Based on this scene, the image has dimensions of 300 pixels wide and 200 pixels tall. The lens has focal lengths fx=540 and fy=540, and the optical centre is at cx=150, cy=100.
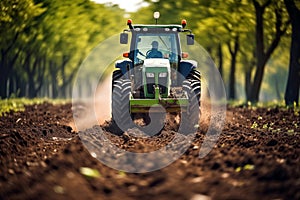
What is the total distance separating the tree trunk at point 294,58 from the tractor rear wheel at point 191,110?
10.3m

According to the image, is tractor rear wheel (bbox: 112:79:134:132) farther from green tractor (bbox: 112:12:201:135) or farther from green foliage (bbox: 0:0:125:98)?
green foliage (bbox: 0:0:125:98)

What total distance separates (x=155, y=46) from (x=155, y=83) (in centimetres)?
146

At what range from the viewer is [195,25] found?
39156 millimetres

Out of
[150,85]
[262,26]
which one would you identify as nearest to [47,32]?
[262,26]

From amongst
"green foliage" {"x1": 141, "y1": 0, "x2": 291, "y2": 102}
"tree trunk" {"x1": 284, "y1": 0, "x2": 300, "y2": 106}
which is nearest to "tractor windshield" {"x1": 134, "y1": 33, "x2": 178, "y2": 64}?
"tree trunk" {"x1": 284, "y1": 0, "x2": 300, "y2": 106}

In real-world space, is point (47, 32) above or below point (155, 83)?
above

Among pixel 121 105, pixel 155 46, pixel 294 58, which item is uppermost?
pixel 294 58

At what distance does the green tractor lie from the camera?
1345 cm

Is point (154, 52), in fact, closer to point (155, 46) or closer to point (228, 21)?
point (155, 46)

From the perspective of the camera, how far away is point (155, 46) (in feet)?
48.4

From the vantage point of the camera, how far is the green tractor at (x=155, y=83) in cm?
1345

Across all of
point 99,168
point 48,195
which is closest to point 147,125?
point 99,168

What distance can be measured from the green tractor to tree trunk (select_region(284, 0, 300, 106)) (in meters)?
9.54

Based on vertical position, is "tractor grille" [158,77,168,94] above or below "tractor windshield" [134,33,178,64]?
below
